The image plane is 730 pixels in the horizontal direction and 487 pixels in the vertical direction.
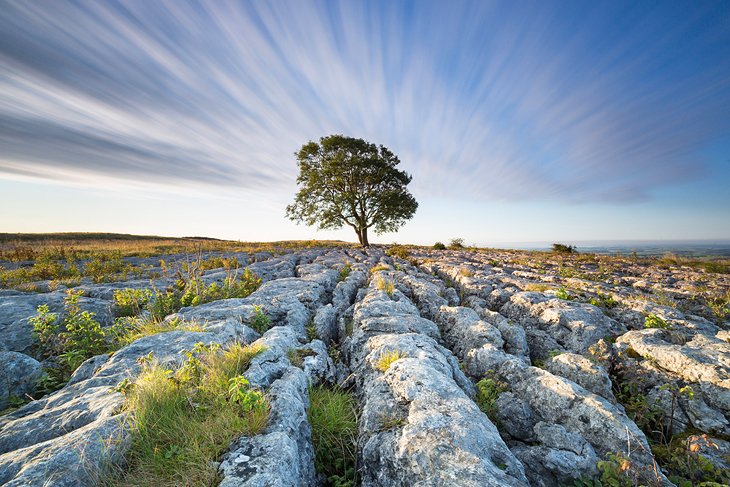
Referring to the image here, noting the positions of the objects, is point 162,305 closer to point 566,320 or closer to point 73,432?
point 73,432

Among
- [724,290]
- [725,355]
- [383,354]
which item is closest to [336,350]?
[383,354]

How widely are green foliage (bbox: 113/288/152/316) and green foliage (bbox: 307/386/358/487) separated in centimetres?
746

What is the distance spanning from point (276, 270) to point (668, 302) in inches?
745

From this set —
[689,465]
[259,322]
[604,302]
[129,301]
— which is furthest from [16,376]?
[604,302]

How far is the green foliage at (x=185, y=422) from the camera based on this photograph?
3.17 m

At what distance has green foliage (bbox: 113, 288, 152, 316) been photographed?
28.9ft

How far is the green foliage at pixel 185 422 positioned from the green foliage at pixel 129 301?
5716 millimetres

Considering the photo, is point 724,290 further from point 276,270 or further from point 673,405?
point 276,270

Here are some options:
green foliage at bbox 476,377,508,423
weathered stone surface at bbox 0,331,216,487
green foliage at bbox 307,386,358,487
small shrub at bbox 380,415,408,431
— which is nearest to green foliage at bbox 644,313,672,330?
green foliage at bbox 476,377,508,423

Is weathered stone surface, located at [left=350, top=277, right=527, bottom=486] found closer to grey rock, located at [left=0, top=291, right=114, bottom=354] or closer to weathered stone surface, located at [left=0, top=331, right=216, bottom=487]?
weathered stone surface, located at [left=0, top=331, right=216, bottom=487]

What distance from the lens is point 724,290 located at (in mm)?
11703

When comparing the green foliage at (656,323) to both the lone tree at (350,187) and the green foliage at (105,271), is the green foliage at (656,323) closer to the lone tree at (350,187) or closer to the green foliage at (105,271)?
the green foliage at (105,271)

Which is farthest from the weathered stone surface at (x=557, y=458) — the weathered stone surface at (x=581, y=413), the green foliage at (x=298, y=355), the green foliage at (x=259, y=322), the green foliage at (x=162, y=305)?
the green foliage at (x=162, y=305)

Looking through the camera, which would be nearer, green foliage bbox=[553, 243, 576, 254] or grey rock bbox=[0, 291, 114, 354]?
grey rock bbox=[0, 291, 114, 354]
